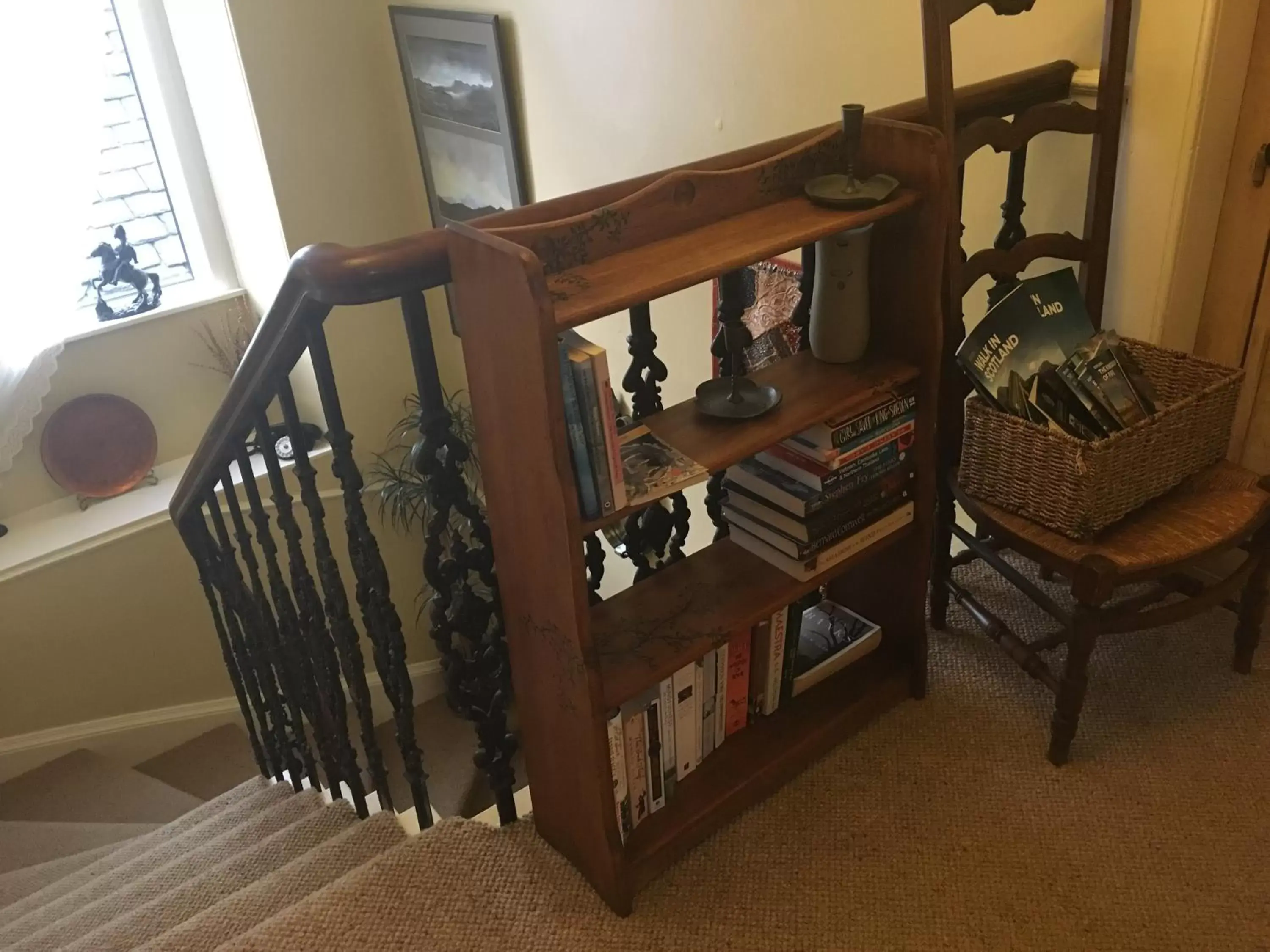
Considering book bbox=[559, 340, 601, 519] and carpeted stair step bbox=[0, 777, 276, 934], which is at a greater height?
book bbox=[559, 340, 601, 519]

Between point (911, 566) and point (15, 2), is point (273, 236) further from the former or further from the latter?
point (911, 566)

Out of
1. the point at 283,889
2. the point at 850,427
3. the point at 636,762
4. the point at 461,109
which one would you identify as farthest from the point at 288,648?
the point at 461,109

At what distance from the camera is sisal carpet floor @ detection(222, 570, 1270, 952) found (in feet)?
4.66

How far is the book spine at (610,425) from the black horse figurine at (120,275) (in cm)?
325

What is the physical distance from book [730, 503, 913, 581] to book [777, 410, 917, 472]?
0.46ft

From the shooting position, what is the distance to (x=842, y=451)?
1.50 meters

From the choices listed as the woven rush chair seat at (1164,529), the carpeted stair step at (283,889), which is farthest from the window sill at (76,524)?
the woven rush chair seat at (1164,529)

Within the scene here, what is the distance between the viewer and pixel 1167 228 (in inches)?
69.8

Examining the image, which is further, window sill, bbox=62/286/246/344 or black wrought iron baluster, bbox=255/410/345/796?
window sill, bbox=62/286/246/344

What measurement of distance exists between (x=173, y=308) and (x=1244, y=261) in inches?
141

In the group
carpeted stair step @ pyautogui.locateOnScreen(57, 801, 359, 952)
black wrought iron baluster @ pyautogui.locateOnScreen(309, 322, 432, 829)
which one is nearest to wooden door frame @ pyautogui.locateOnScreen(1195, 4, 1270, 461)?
black wrought iron baluster @ pyautogui.locateOnScreen(309, 322, 432, 829)

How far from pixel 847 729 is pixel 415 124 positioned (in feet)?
9.91

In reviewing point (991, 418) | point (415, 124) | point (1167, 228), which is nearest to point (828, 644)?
point (991, 418)

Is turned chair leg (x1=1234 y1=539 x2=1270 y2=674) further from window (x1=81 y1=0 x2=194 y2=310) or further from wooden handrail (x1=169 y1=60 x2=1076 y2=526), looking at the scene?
window (x1=81 y1=0 x2=194 y2=310)
